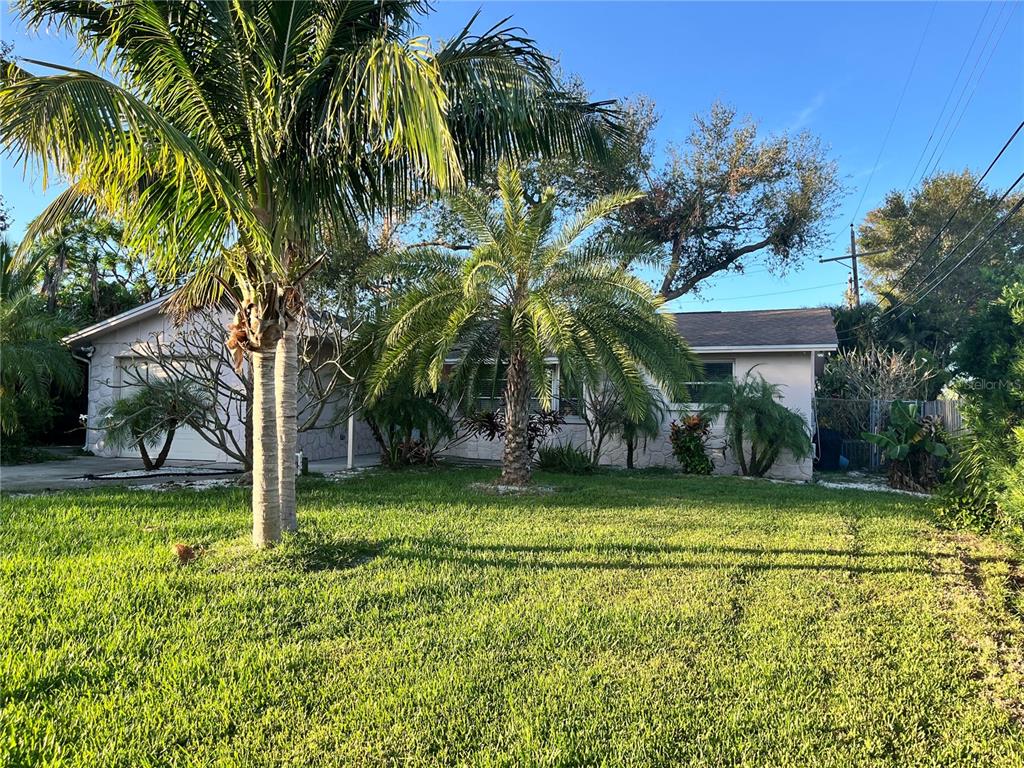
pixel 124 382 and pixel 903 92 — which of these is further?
pixel 124 382

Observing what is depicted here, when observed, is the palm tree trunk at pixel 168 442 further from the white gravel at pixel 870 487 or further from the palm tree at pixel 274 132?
the white gravel at pixel 870 487

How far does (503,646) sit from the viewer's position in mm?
3846

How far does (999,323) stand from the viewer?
7.42m

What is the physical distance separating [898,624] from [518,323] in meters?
6.37

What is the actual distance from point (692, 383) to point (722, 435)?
1352mm

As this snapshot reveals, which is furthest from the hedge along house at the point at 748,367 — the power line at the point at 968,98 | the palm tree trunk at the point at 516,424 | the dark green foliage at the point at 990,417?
the dark green foliage at the point at 990,417

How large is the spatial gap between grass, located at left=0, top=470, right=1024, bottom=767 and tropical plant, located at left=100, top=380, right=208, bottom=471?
3140 mm

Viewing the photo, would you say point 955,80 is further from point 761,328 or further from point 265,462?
point 265,462

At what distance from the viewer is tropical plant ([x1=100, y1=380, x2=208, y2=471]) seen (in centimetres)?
1015

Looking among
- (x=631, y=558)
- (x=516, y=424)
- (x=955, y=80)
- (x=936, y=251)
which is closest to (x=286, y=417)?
(x=631, y=558)

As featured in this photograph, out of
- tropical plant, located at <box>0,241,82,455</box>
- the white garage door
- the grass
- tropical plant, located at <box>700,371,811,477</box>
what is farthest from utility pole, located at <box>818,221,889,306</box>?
tropical plant, located at <box>0,241,82,455</box>

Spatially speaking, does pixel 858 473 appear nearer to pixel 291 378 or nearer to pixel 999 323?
pixel 999 323

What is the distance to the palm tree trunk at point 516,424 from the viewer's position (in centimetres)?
1023

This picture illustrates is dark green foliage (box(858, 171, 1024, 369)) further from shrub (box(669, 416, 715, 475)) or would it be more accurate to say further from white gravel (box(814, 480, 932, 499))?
shrub (box(669, 416, 715, 475))
